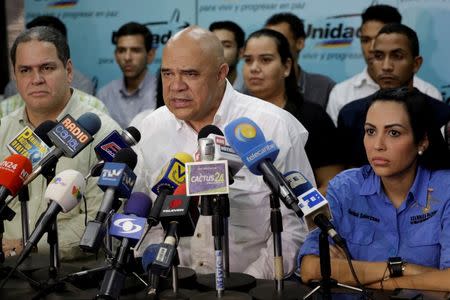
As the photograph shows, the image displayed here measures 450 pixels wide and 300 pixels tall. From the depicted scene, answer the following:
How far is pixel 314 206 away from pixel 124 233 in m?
0.53

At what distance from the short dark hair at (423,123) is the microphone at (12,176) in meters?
1.38

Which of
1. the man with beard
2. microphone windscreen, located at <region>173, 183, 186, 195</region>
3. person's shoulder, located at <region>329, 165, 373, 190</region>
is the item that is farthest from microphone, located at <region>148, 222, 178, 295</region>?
the man with beard

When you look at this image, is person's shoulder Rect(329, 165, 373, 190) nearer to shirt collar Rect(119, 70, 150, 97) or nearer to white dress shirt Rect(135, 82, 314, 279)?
white dress shirt Rect(135, 82, 314, 279)

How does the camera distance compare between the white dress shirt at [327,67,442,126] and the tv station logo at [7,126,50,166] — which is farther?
the white dress shirt at [327,67,442,126]

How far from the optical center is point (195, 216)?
2127 mm

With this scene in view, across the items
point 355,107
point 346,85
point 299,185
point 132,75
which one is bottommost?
point 299,185

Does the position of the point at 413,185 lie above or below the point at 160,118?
below

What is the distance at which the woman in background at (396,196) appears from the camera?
2662mm

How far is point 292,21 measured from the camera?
588cm

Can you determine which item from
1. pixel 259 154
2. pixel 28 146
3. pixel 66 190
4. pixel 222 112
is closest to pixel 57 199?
pixel 66 190

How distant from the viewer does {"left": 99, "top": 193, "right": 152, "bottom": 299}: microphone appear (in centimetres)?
190

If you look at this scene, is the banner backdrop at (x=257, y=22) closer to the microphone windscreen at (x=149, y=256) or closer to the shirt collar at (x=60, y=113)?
the shirt collar at (x=60, y=113)

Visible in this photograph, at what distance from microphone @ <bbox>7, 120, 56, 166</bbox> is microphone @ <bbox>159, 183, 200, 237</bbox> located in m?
0.66

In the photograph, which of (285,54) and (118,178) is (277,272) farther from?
(285,54)
